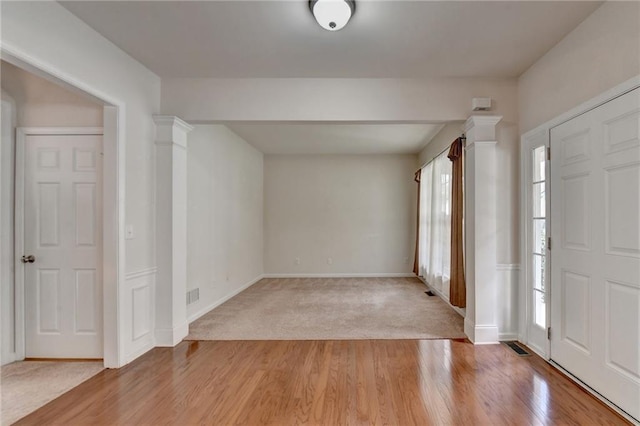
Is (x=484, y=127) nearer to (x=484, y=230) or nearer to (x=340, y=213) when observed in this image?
(x=484, y=230)

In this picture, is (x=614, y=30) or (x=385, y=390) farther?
(x=385, y=390)

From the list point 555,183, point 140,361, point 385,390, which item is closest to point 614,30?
point 555,183

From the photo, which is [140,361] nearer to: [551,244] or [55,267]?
[55,267]

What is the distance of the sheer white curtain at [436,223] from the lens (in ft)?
16.3

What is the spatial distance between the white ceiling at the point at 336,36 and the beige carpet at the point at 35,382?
9.11 ft

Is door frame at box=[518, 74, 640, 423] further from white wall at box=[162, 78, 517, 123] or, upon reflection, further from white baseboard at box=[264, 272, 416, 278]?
white baseboard at box=[264, 272, 416, 278]

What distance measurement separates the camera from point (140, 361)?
2900 millimetres

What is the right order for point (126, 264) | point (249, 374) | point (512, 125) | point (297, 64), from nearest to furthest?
point (249, 374) < point (126, 264) < point (297, 64) < point (512, 125)

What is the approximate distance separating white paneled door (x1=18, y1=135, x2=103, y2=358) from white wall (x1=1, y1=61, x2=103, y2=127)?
0.13 m

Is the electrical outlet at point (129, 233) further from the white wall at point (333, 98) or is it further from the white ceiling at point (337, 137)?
the white ceiling at point (337, 137)

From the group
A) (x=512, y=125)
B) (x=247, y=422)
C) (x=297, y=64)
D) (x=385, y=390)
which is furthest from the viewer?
(x=512, y=125)

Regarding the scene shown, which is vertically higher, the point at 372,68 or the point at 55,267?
the point at 372,68

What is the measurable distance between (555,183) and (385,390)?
223 cm

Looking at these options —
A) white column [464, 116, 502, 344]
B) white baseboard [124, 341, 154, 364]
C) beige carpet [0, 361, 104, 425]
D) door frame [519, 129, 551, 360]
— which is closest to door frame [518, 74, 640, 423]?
door frame [519, 129, 551, 360]
